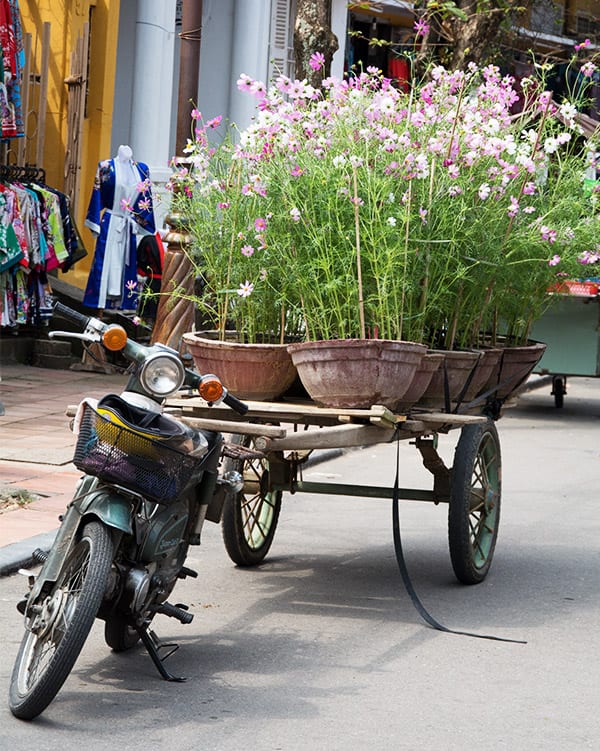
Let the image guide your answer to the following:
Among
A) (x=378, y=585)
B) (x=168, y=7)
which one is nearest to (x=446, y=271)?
(x=378, y=585)

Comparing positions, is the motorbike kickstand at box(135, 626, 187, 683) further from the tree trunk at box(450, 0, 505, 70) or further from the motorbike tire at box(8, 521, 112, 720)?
the tree trunk at box(450, 0, 505, 70)

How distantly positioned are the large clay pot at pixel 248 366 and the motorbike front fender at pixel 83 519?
133 cm

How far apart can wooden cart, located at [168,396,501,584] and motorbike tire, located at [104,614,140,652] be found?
80cm

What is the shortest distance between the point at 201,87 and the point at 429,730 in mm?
17505

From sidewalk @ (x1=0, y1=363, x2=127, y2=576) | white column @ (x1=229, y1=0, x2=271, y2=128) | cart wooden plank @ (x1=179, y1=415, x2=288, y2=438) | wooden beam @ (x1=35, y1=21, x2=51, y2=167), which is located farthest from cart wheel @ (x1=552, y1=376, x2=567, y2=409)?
cart wooden plank @ (x1=179, y1=415, x2=288, y2=438)

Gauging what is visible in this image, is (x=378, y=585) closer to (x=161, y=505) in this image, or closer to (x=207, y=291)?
(x=207, y=291)

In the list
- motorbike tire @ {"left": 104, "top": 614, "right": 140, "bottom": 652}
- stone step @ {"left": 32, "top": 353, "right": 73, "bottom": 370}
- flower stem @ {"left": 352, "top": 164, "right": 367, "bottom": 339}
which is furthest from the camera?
stone step @ {"left": 32, "top": 353, "right": 73, "bottom": 370}

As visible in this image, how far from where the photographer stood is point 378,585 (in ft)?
21.0

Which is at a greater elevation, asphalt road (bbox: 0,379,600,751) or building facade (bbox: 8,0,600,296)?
building facade (bbox: 8,0,600,296)

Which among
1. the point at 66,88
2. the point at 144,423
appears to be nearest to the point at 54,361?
the point at 66,88

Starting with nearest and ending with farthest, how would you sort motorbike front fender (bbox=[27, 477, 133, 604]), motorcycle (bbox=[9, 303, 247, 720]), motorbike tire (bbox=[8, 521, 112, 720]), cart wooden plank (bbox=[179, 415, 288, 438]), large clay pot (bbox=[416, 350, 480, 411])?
motorbike tire (bbox=[8, 521, 112, 720]) < motorcycle (bbox=[9, 303, 247, 720]) < motorbike front fender (bbox=[27, 477, 133, 604]) < cart wooden plank (bbox=[179, 415, 288, 438]) < large clay pot (bbox=[416, 350, 480, 411])

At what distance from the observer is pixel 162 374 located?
4.52 meters

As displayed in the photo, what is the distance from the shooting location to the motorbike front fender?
14.3 feet

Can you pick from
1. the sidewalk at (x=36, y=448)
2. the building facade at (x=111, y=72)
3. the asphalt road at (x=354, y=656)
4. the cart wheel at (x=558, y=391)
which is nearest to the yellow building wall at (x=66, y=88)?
the building facade at (x=111, y=72)
